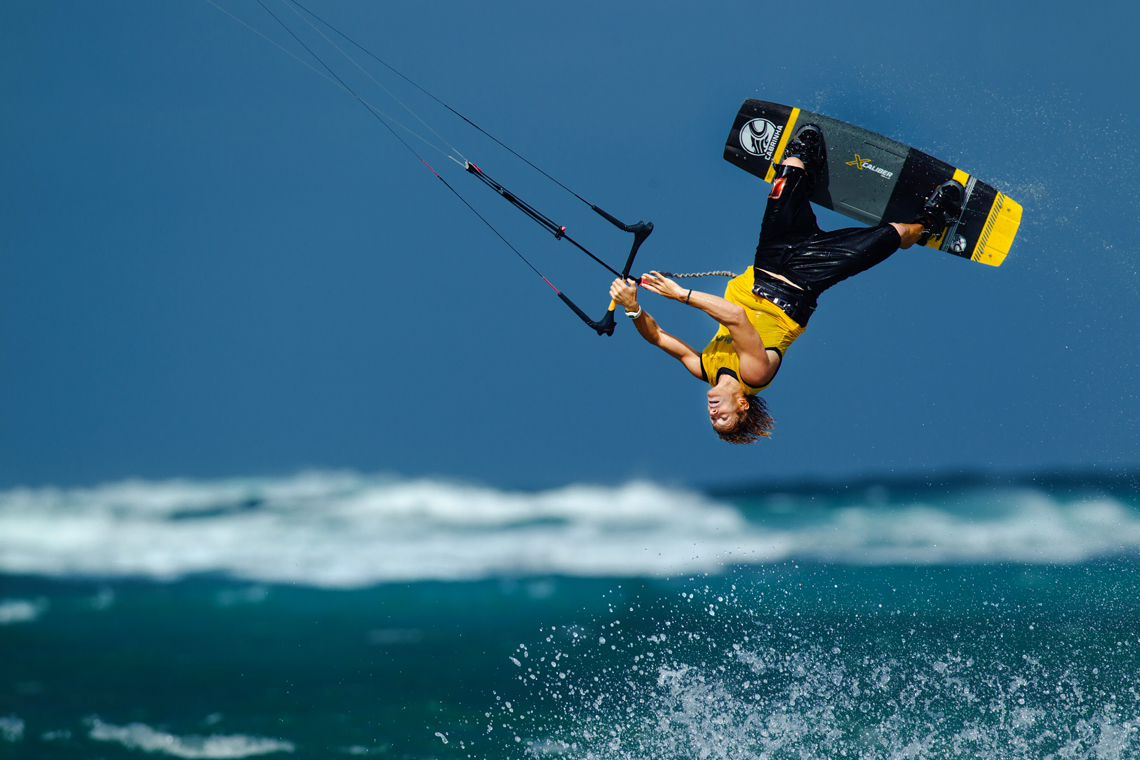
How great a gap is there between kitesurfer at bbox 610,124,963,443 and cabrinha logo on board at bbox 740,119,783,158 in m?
0.29

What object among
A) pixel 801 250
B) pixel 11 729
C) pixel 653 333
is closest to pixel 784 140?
pixel 801 250

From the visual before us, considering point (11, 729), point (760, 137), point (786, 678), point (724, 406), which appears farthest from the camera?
point (11, 729)

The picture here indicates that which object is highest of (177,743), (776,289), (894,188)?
(894,188)

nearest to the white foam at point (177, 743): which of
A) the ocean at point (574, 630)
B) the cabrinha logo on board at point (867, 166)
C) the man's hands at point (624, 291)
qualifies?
the ocean at point (574, 630)

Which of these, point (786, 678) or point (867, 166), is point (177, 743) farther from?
point (867, 166)

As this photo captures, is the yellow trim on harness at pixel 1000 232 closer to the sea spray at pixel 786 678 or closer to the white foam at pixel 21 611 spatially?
the sea spray at pixel 786 678

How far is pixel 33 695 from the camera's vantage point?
6391 millimetres

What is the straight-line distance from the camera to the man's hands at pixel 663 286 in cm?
406

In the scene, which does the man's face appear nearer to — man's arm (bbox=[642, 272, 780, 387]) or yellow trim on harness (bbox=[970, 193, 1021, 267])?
man's arm (bbox=[642, 272, 780, 387])

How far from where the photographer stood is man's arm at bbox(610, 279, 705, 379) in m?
3.97

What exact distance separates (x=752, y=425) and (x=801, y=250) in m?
0.91

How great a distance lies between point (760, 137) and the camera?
201 inches

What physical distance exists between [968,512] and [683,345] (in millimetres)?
2940

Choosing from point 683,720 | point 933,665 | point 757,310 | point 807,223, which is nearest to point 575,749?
point 683,720
